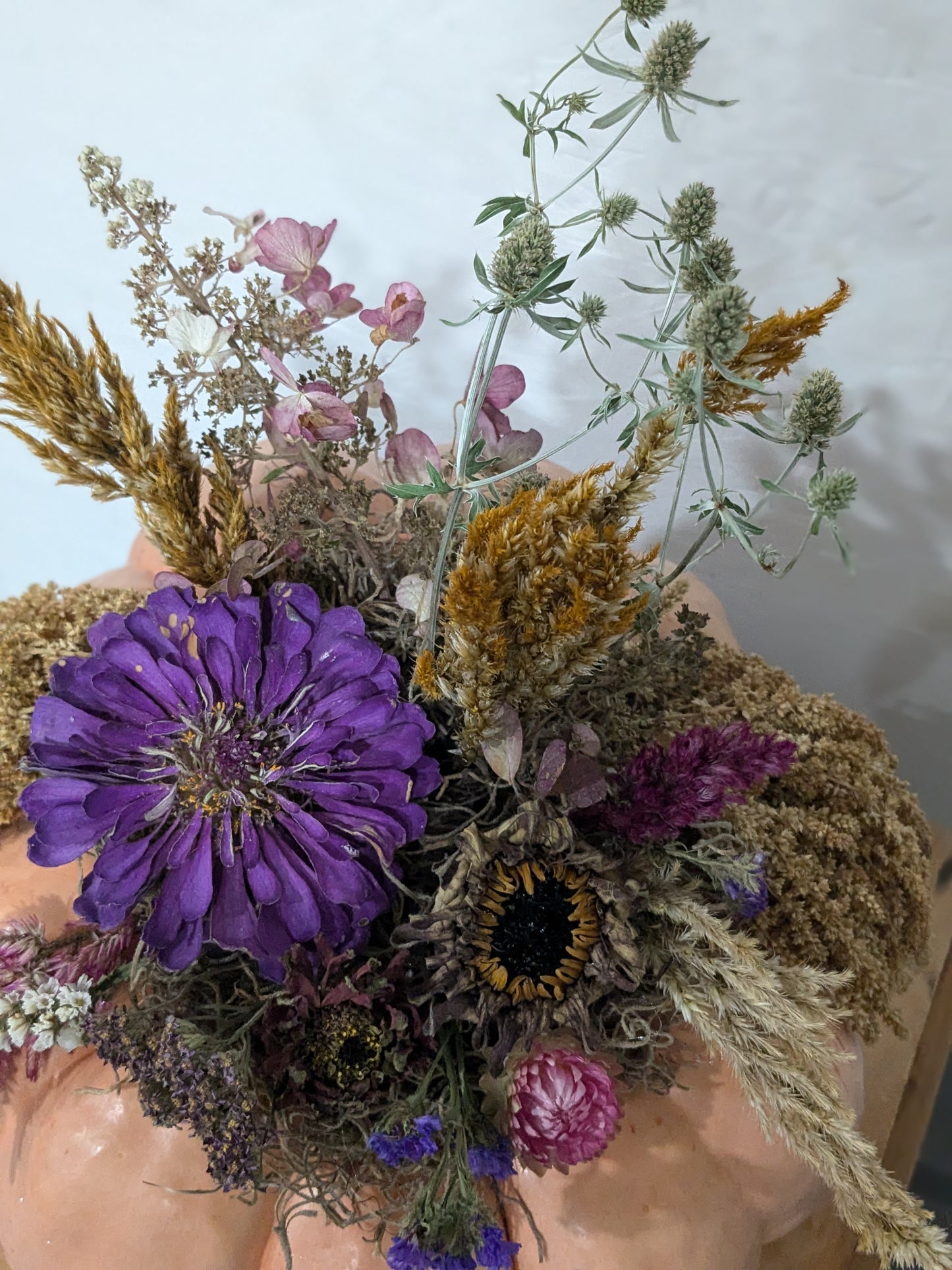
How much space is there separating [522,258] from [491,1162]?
0.54 m

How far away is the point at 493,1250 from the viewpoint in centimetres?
54

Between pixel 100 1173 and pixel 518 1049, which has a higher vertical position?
pixel 518 1049

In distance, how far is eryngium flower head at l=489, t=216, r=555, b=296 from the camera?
0.46m

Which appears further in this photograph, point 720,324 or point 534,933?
point 534,933

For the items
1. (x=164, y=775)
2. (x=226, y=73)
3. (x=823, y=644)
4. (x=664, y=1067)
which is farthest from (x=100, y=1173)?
(x=226, y=73)

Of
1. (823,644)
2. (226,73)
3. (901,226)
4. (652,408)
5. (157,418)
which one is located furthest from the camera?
(157,418)

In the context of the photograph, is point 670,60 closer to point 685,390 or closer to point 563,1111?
point 685,390

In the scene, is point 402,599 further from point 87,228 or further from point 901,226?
point 87,228

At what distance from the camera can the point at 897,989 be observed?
0.82 meters

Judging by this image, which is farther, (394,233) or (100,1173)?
(394,233)

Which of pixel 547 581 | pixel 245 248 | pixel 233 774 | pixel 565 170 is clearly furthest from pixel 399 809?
pixel 565 170

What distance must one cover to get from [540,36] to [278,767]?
699 mm

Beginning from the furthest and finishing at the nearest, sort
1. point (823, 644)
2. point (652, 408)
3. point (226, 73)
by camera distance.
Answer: point (823, 644) < point (226, 73) < point (652, 408)

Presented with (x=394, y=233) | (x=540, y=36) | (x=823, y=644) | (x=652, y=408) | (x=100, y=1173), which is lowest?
(x=100, y=1173)
